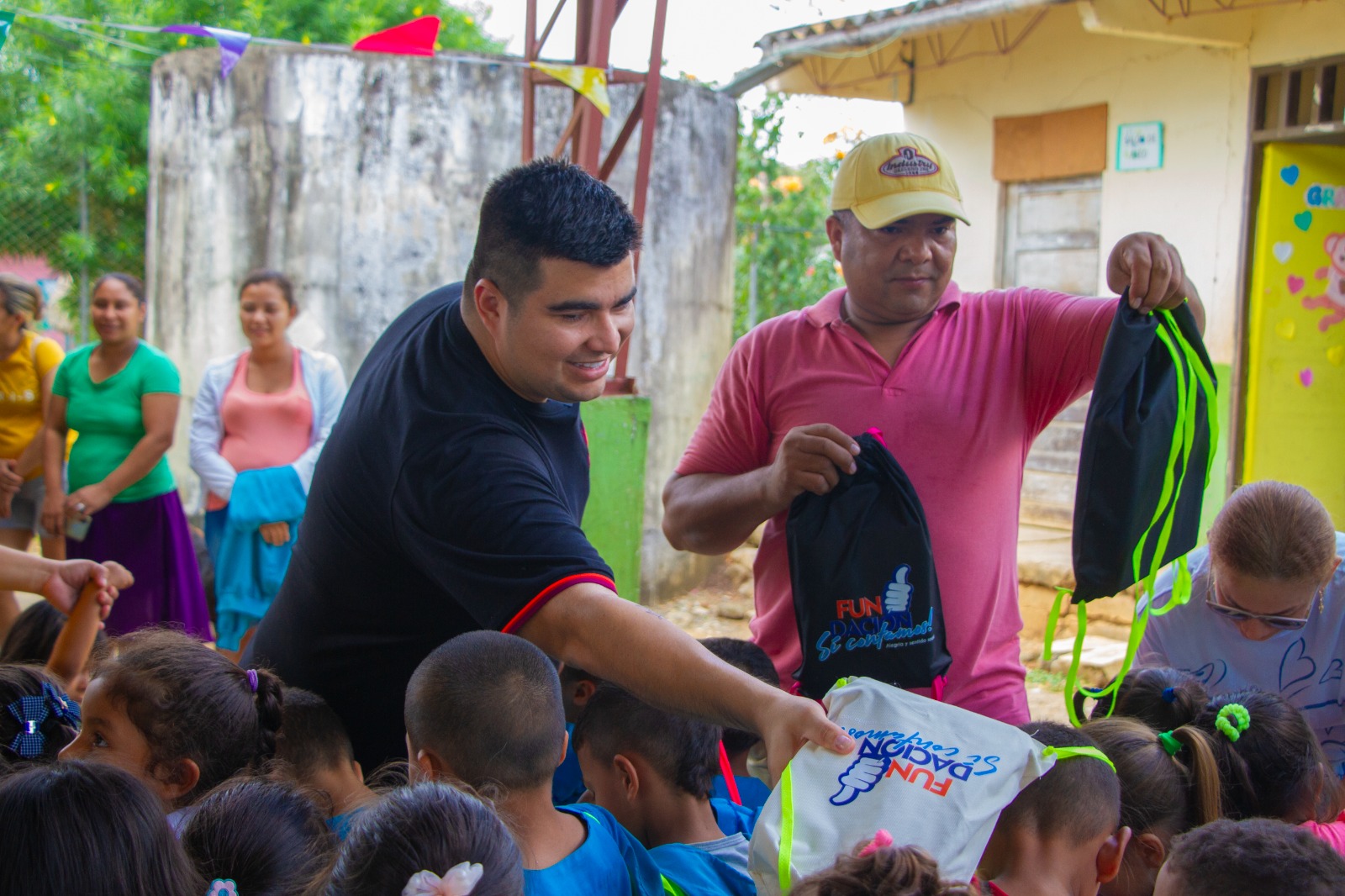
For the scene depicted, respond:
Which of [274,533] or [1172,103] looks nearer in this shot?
[274,533]

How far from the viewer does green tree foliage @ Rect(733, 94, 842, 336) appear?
9.68 m

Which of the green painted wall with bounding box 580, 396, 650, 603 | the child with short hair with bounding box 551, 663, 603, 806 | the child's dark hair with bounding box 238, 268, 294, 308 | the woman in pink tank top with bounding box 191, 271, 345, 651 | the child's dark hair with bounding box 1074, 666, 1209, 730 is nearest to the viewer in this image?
the child's dark hair with bounding box 1074, 666, 1209, 730

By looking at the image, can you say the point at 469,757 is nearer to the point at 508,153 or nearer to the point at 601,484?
the point at 601,484

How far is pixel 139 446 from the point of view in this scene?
457cm

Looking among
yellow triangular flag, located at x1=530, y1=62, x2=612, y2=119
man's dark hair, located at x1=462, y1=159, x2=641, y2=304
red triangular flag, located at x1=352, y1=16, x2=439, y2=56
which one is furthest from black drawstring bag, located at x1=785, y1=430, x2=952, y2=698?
red triangular flag, located at x1=352, y1=16, x2=439, y2=56

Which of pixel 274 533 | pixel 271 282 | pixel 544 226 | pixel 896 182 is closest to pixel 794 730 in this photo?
pixel 544 226

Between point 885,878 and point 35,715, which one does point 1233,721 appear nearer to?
point 885,878

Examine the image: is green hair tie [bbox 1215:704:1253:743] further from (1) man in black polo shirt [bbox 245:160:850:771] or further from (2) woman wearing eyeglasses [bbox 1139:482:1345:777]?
(1) man in black polo shirt [bbox 245:160:850:771]

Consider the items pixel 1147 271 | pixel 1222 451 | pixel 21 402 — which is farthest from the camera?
pixel 1222 451

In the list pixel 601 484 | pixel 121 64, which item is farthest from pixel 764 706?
pixel 121 64

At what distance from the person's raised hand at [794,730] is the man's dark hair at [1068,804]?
21.0 inches

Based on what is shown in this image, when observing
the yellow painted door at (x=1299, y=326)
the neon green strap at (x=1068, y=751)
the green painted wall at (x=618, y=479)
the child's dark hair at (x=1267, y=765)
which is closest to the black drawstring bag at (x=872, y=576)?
the neon green strap at (x=1068, y=751)

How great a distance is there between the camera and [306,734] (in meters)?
2.16

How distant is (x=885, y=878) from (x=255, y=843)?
96cm
